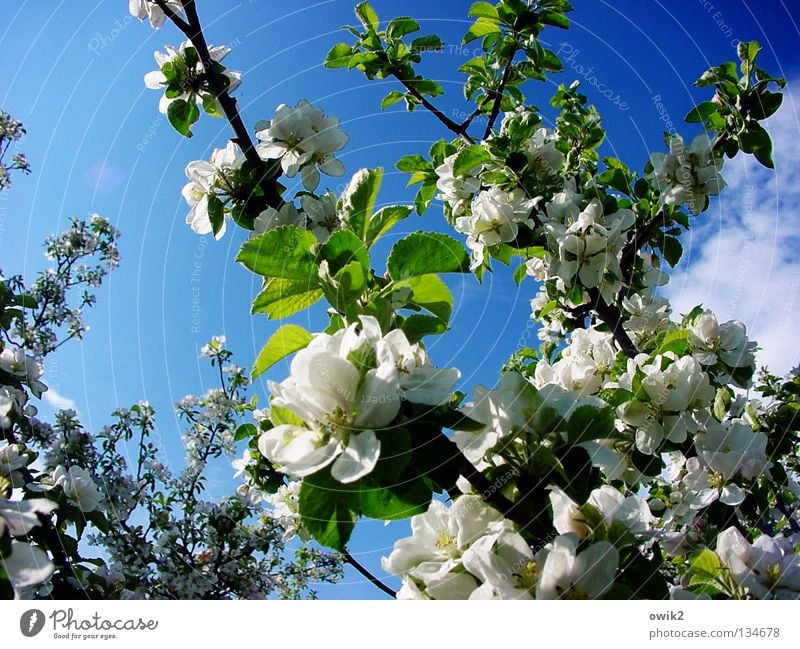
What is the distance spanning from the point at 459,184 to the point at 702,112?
75 centimetres

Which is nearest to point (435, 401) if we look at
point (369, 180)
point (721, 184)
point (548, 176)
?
point (369, 180)

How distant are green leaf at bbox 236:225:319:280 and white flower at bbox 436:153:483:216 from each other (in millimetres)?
1129

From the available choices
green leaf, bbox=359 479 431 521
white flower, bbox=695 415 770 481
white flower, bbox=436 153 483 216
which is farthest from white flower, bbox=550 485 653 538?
white flower, bbox=436 153 483 216

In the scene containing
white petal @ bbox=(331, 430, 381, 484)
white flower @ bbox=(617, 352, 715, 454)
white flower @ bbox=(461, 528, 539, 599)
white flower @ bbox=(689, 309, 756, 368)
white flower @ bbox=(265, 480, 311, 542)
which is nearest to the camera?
white petal @ bbox=(331, 430, 381, 484)

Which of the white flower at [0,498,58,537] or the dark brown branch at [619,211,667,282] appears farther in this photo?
the dark brown branch at [619,211,667,282]

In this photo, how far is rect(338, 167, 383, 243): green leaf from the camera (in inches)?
40.3

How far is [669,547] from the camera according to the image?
1534 mm

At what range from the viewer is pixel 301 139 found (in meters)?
1.41

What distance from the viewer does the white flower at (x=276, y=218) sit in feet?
4.29

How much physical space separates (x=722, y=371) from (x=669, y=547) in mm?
491

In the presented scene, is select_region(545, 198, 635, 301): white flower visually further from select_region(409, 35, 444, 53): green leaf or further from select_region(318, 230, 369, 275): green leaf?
select_region(318, 230, 369, 275): green leaf

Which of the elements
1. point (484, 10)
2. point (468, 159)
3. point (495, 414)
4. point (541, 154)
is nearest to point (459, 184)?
point (468, 159)

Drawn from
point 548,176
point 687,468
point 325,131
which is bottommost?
point 687,468
